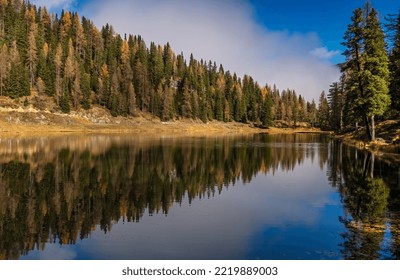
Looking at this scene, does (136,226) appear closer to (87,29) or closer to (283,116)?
(87,29)

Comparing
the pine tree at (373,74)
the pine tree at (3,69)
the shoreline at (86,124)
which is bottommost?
the shoreline at (86,124)

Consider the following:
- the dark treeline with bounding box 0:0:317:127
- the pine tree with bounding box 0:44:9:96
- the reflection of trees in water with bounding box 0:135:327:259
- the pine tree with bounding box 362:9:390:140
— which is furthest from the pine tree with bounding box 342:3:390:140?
the pine tree with bounding box 0:44:9:96

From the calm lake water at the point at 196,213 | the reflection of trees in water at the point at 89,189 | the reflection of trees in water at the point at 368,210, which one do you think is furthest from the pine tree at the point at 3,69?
the reflection of trees in water at the point at 368,210

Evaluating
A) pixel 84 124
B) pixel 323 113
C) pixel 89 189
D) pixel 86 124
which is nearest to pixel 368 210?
pixel 89 189

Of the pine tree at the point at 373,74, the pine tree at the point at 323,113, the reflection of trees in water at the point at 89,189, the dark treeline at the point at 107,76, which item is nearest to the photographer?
the reflection of trees in water at the point at 89,189

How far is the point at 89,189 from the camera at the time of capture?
20.1 meters

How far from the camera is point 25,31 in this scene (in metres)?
133

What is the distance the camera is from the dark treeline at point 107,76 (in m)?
111

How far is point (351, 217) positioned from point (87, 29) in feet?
536

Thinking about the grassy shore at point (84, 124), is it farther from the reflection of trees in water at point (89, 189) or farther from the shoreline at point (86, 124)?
the reflection of trees in water at point (89, 189)

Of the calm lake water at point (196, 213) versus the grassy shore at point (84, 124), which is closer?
the calm lake water at point (196, 213)

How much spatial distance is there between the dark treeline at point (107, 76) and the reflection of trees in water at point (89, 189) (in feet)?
250

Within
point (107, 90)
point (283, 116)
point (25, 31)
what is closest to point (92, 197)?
point (107, 90)

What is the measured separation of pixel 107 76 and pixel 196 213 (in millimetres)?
125320
